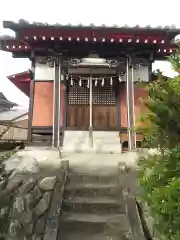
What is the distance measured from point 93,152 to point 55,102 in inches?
92.1

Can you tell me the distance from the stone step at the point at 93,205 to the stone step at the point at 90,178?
0.88m

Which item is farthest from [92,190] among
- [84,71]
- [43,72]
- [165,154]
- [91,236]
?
[43,72]

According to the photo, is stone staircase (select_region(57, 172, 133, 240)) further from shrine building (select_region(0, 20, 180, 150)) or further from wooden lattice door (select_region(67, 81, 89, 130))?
wooden lattice door (select_region(67, 81, 89, 130))

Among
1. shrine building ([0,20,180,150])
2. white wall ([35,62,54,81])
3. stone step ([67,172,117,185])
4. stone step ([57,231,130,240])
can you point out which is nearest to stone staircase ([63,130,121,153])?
shrine building ([0,20,180,150])

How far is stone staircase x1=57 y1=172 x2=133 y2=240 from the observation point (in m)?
5.32

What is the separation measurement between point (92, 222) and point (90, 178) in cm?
186

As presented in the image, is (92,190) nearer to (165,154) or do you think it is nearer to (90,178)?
(90,178)

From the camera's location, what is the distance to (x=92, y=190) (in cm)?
672

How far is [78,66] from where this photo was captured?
11.5 m

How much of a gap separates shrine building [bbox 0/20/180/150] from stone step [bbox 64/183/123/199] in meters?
3.88

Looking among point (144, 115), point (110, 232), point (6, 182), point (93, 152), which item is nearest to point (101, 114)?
point (93, 152)

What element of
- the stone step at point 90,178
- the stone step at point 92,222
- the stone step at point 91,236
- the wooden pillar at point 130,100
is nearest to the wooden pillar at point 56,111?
the wooden pillar at point 130,100

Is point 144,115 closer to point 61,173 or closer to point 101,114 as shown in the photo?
point 61,173

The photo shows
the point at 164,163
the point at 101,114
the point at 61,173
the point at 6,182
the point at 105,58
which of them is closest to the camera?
the point at 164,163
